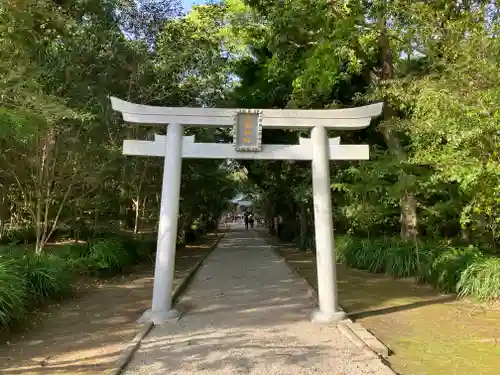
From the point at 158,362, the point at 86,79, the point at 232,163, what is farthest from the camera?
the point at 232,163

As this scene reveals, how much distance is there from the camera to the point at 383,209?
1446 cm

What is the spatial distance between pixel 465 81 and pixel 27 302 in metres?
7.62

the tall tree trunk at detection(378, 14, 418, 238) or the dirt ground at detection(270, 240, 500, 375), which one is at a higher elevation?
the tall tree trunk at detection(378, 14, 418, 238)

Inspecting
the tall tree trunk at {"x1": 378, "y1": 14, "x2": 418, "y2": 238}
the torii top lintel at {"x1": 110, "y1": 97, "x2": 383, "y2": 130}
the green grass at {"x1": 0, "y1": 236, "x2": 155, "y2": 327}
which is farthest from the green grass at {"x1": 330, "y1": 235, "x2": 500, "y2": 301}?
the green grass at {"x1": 0, "y1": 236, "x2": 155, "y2": 327}

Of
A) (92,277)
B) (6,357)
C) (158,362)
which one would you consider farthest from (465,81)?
(92,277)

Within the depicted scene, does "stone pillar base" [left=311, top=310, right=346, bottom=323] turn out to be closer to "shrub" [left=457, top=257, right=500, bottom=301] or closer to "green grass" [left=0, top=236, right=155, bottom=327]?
"shrub" [left=457, top=257, right=500, bottom=301]

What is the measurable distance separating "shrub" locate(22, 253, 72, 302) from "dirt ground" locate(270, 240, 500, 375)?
5.44m

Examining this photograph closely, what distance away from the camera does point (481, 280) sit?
925 centimetres

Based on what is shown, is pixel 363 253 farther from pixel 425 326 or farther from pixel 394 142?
pixel 425 326

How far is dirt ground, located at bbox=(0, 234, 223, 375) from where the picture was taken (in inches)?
223

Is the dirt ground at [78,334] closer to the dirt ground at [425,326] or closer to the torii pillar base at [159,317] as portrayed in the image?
the torii pillar base at [159,317]

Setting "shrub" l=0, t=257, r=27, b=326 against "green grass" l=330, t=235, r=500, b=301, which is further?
"green grass" l=330, t=235, r=500, b=301

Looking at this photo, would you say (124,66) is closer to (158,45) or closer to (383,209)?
(158,45)

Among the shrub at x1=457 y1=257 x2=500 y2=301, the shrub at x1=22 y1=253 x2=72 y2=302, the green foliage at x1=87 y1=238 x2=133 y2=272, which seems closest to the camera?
the shrub at x1=22 y1=253 x2=72 y2=302
